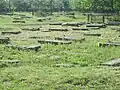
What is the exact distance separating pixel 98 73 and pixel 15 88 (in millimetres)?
2396

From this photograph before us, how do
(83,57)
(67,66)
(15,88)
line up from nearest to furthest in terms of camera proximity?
(15,88), (67,66), (83,57)

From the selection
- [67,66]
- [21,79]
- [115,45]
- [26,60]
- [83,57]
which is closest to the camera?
[21,79]

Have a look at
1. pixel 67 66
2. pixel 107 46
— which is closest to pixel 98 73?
pixel 67 66

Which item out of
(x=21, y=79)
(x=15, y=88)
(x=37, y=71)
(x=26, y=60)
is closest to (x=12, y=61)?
(x=26, y=60)

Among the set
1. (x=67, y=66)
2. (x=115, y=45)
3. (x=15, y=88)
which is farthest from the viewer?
(x=115, y=45)

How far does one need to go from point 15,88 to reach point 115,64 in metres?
3.94

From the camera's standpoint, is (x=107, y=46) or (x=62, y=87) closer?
(x=62, y=87)

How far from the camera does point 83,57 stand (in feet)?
42.1

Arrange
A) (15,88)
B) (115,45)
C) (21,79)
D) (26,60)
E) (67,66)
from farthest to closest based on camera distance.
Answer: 1. (115,45)
2. (26,60)
3. (67,66)
4. (21,79)
5. (15,88)

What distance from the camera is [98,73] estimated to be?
31.4ft

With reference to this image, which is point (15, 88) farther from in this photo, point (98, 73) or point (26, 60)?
point (26, 60)

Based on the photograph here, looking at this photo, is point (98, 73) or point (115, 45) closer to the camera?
point (98, 73)

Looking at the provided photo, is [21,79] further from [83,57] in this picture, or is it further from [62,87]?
[83,57]

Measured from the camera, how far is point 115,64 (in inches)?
437
